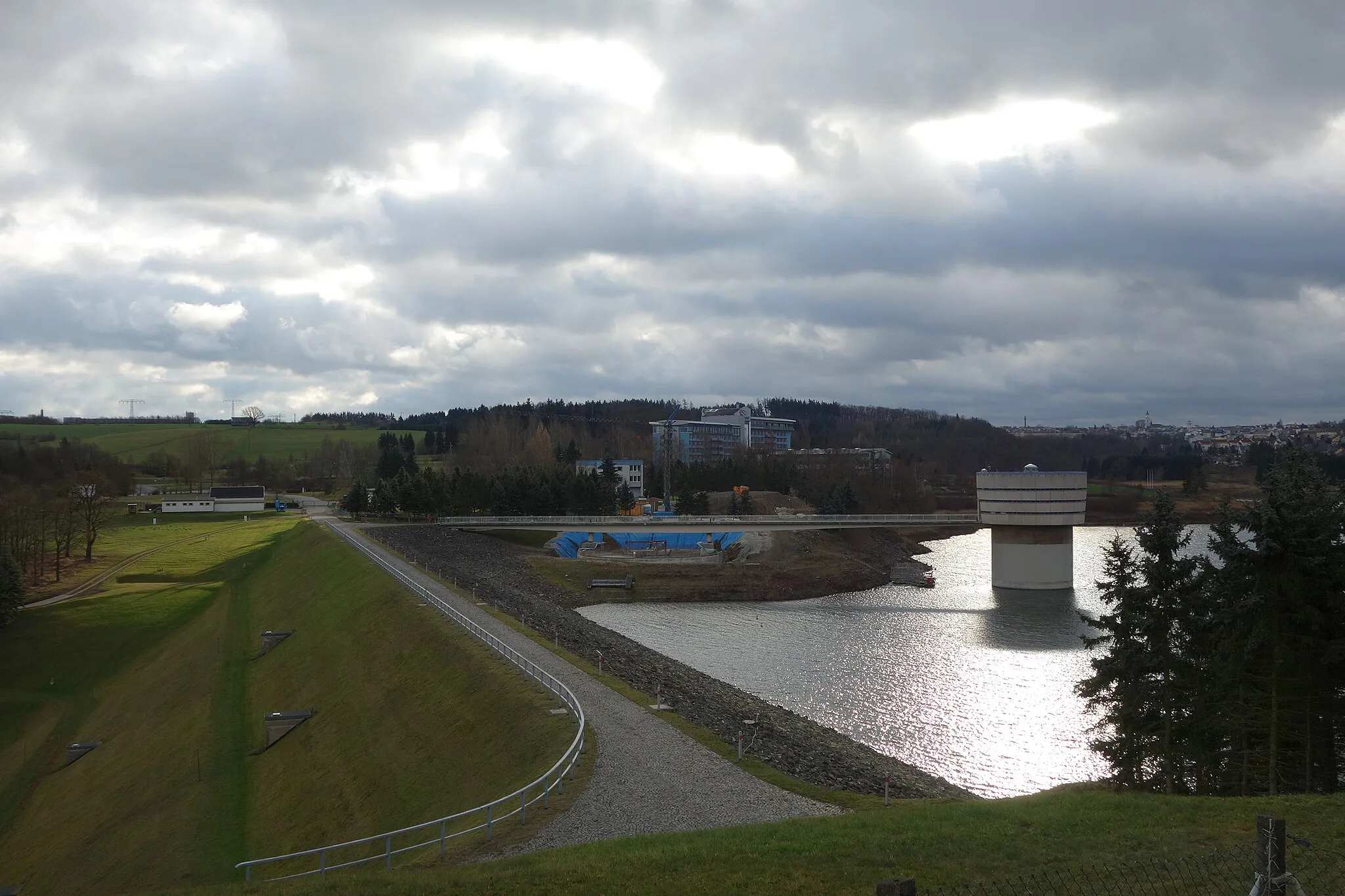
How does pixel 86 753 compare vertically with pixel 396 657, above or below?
below

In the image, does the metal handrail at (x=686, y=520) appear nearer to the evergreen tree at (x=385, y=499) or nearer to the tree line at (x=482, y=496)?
the tree line at (x=482, y=496)

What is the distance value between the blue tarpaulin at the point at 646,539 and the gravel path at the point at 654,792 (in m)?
58.8

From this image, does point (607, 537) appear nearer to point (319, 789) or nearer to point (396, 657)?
point (396, 657)

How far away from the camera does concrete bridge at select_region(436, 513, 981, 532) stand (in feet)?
268

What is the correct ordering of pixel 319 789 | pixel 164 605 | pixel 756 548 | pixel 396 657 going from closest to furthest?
pixel 319 789 → pixel 396 657 → pixel 164 605 → pixel 756 548

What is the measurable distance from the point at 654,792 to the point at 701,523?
64.8 metres

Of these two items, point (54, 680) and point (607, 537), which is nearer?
point (54, 680)

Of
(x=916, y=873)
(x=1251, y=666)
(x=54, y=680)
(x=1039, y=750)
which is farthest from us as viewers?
(x=54, y=680)

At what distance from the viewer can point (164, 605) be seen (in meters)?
60.3

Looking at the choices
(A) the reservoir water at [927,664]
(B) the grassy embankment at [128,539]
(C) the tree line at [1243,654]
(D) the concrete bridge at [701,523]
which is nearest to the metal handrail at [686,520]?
(D) the concrete bridge at [701,523]

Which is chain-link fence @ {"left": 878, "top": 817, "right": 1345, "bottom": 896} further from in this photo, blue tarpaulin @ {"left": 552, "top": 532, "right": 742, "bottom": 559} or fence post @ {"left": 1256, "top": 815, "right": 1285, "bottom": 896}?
blue tarpaulin @ {"left": 552, "top": 532, "right": 742, "bottom": 559}

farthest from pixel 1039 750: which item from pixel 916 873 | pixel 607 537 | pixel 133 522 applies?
pixel 133 522

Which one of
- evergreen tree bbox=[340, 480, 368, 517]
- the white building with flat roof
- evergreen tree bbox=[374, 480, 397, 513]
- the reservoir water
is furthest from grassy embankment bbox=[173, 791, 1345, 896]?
the white building with flat roof

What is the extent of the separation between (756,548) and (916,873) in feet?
233
